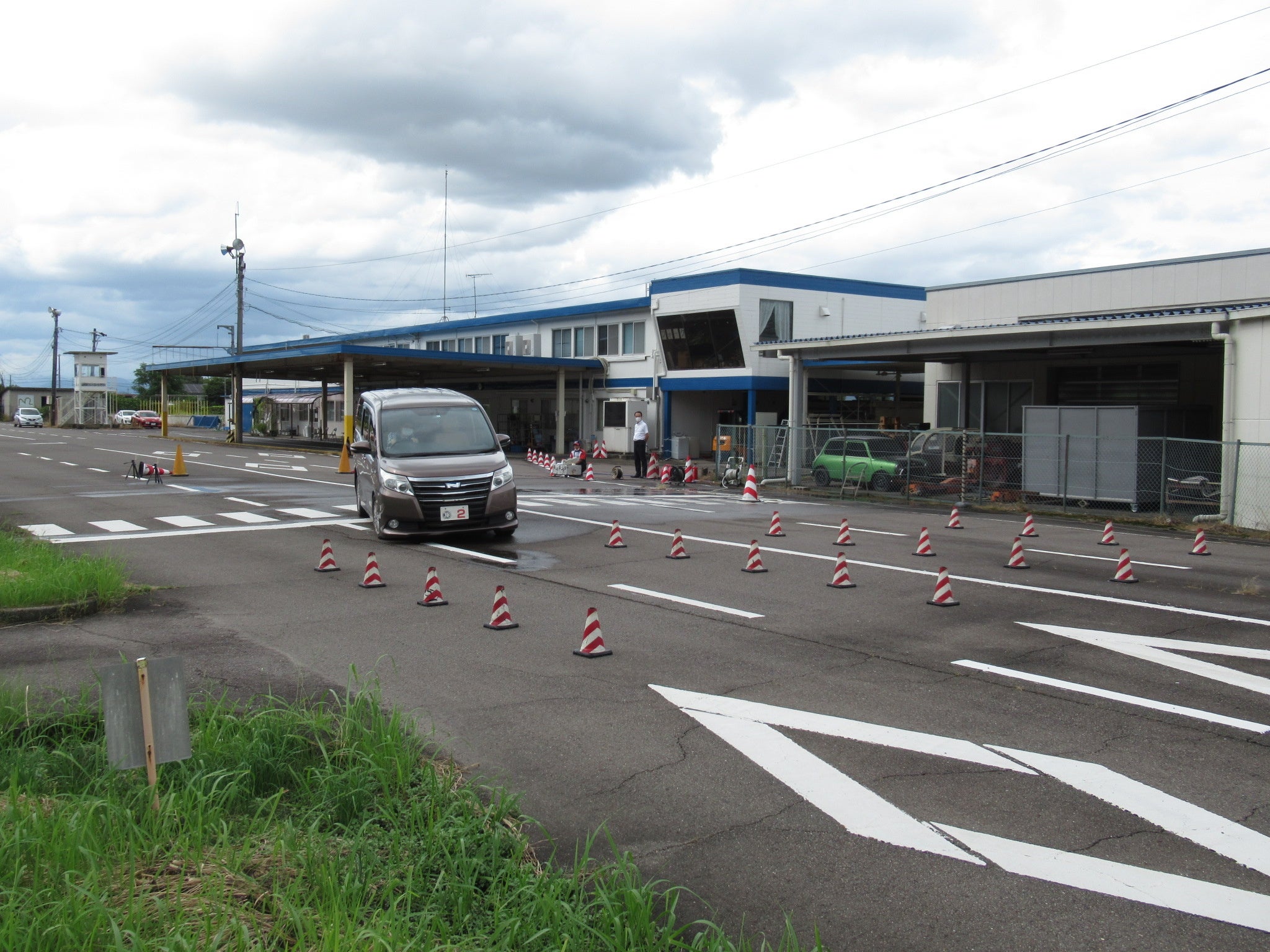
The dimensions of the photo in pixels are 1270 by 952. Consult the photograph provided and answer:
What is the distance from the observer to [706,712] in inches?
263

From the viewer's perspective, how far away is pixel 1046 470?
23109mm

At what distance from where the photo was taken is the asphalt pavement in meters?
4.31

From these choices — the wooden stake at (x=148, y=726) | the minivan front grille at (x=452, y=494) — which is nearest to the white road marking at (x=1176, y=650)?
the wooden stake at (x=148, y=726)

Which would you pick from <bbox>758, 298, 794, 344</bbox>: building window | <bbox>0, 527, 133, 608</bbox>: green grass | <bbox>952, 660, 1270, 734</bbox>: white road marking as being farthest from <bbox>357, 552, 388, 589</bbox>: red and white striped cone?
<bbox>758, 298, 794, 344</bbox>: building window

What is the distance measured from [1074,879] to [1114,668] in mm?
4069

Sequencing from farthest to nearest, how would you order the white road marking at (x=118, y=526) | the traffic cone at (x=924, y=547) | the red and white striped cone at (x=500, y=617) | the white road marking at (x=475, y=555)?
the white road marking at (x=118, y=526) < the traffic cone at (x=924, y=547) < the white road marking at (x=475, y=555) < the red and white striped cone at (x=500, y=617)

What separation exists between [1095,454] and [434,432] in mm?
14542

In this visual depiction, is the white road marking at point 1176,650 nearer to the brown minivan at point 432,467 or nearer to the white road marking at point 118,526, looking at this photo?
the brown minivan at point 432,467

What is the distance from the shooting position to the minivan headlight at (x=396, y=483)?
1478cm

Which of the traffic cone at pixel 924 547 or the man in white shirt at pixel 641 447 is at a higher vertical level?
the man in white shirt at pixel 641 447

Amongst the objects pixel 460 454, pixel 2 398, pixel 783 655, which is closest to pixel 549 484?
pixel 460 454

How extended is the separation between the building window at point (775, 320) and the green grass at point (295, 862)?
37816 millimetres

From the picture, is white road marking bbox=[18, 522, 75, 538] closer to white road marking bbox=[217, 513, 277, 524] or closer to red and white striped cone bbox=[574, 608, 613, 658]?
white road marking bbox=[217, 513, 277, 524]

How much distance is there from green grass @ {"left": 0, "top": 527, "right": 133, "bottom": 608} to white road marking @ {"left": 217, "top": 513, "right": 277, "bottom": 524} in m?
6.19
